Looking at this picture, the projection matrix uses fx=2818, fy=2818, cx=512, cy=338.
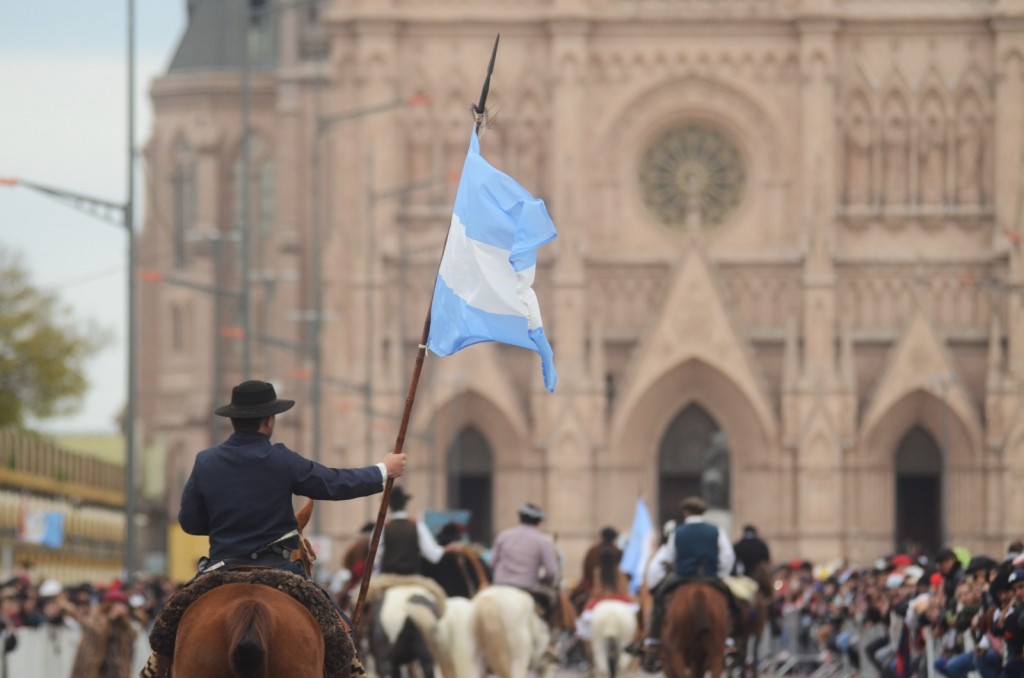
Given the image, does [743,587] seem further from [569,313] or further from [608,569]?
[569,313]

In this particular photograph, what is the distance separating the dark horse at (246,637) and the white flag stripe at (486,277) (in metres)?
2.57

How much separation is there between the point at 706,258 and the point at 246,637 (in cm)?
5916

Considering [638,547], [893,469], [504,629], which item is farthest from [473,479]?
[504,629]

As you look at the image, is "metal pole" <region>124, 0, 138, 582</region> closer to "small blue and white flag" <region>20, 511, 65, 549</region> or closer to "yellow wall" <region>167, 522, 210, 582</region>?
"small blue and white flag" <region>20, 511, 65, 549</region>

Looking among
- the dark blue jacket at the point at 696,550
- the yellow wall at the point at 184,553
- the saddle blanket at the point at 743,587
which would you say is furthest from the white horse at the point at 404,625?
the yellow wall at the point at 184,553

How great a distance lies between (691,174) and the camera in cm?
7406

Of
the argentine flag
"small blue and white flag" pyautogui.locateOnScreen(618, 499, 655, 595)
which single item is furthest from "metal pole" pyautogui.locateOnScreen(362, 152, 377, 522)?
the argentine flag

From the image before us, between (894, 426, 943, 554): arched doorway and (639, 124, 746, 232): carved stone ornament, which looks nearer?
(894, 426, 943, 554): arched doorway

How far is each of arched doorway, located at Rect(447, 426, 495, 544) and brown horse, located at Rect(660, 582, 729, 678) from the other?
1956 inches

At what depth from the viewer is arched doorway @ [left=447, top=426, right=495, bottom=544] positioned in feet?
244

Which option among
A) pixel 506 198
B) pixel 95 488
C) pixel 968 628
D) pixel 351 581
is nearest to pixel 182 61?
pixel 95 488

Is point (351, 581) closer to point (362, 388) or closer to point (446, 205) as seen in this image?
point (362, 388)

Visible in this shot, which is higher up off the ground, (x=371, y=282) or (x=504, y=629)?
(x=371, y=282)

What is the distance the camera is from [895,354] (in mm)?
71625
